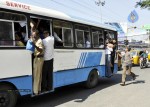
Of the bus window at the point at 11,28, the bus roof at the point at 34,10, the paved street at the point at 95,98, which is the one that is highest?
the bus roof at the point at 34,10

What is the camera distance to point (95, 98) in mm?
10750

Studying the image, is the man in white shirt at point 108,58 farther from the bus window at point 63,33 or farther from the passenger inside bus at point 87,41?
the bus window at point 63,33

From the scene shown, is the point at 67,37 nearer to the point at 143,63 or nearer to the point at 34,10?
the point at 34,10

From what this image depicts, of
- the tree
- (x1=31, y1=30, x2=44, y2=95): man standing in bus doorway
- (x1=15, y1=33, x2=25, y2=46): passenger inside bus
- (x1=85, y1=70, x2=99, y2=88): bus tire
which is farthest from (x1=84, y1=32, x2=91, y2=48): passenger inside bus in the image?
the tree

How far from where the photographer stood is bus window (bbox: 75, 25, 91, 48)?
1170cm

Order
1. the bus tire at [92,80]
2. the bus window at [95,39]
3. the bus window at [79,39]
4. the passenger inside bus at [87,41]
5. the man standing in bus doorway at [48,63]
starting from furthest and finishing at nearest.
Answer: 1. the bus window at [95,39]
2. the bus tire at [92,80]
3. the passenger inside bus at [87,41]
4. the bus window at [79,39]
5. the man standing in bus doorway at [48,63]

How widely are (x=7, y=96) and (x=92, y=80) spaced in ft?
18.7

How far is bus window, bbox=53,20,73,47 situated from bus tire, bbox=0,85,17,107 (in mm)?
2399

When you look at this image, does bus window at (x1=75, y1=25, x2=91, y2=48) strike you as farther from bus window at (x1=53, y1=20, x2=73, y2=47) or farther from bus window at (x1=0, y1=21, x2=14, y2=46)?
bus window at (x1=0, y1=21, x2=14, y2=46)

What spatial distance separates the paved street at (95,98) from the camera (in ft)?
31.7

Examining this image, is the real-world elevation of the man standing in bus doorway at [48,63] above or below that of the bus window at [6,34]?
below

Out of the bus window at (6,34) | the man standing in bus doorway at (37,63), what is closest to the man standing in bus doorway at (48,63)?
the man standing in bus doorway at (37,63)

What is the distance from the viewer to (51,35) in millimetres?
9875

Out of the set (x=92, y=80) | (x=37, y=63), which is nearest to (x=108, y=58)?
(x=92, y=80)
